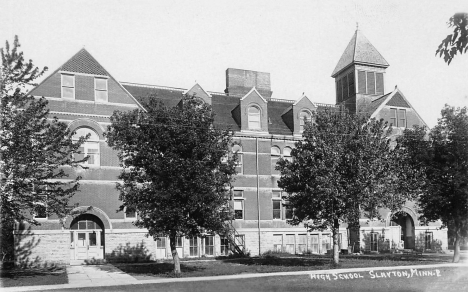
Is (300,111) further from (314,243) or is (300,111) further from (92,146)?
(92,146)

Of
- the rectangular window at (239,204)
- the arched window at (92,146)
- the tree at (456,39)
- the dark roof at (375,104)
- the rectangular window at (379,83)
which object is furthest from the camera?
the rectangular window at (379,83)

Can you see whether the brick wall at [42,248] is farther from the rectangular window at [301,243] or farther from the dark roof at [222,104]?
the rectangular window at [301,243]

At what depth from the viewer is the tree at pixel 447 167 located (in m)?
26.8

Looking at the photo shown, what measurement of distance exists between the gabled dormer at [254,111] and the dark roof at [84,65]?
36.4 feet

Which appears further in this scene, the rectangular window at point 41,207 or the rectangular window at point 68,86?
the rectangular window at point 68,86

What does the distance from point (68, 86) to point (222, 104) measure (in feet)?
42.3

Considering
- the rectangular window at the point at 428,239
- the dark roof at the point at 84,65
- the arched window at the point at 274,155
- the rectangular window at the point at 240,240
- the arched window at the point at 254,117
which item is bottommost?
the rectangular window at the point at 428,239

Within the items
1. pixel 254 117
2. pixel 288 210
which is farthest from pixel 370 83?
pixel 288 210

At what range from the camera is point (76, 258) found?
31500mm

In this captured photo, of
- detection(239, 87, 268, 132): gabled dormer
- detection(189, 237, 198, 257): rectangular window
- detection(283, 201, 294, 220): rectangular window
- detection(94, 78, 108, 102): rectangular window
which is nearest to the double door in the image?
detection(189, 237, 198, 257): rectangular window

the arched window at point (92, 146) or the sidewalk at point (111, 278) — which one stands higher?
the arched window at point (92, 146)

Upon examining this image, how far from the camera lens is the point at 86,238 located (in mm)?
31969

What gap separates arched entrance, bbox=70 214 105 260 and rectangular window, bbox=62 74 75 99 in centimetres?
797

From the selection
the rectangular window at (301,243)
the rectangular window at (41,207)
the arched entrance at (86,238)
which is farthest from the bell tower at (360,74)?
the rectangular window at (41,207)
